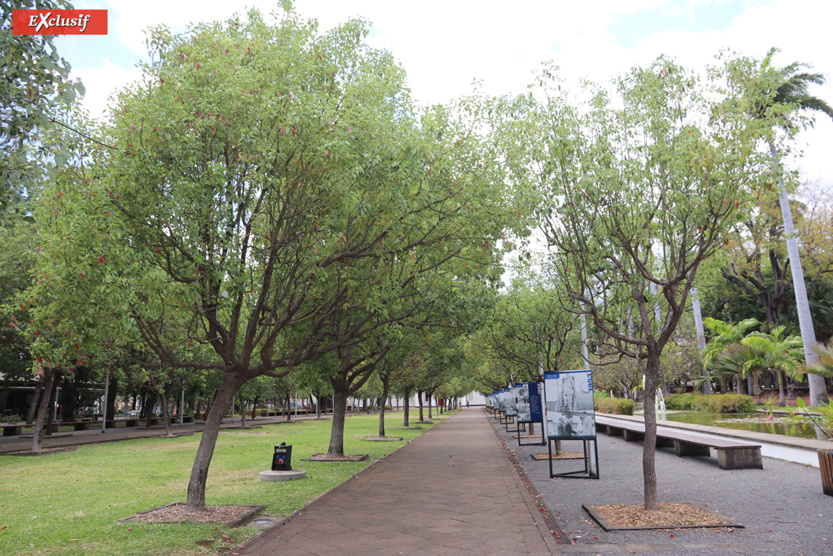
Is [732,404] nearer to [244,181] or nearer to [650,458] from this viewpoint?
[650,458]

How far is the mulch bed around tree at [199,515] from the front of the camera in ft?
27.5

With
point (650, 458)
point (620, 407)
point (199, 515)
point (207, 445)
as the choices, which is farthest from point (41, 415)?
point (620, 407)

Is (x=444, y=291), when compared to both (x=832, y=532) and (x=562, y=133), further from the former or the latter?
(x=832, y=532)

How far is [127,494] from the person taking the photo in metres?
11.6

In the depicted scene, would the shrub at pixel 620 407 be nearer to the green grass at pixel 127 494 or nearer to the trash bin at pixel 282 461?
the green grass at pixel 127 494

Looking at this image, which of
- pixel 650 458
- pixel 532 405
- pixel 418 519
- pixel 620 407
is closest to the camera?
pixel 650 458

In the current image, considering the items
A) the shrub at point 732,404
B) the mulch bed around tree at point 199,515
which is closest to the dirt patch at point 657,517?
the mulch bed around tree at point 199,515

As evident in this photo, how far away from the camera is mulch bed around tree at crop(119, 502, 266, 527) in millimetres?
8375

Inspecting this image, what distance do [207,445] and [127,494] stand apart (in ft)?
13.1

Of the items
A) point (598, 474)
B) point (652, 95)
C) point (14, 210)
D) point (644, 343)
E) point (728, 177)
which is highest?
point (652, 95)

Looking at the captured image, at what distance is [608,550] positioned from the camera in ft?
21.4

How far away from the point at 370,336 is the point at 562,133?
7.27 m

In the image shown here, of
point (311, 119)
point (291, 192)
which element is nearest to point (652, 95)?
point (311, 119)

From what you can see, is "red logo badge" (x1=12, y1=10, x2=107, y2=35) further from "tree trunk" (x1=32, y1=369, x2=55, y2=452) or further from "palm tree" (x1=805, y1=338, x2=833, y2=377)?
"tree trunk" (x1=32, y1=369, x2=55, y2=452)
